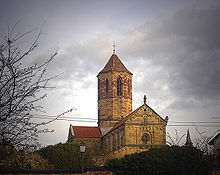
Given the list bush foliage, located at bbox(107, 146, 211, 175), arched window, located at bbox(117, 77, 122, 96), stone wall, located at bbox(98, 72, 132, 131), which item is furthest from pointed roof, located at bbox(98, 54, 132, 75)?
bush foliage, located at bbox(107, 146, 211, 175)

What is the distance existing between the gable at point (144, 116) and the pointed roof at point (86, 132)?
12.2 metres

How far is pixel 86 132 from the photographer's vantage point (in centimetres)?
5800

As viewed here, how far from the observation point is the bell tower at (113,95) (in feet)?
182

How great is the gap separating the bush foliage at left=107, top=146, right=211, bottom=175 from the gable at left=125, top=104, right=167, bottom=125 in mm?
22739

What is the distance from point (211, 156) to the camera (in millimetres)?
21812

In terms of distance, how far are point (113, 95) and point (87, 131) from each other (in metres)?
8.06

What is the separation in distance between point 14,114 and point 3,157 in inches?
55.6

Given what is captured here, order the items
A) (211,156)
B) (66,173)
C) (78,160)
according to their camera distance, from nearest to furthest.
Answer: (66,173) → (211,156) → (78,160)

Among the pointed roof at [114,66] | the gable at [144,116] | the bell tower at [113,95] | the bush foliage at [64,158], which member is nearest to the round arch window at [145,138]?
the gable at [144,116]

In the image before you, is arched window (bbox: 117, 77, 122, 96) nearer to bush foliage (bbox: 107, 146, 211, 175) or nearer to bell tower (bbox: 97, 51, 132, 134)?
bell tower (bbox: 97, 51, 132, 134)

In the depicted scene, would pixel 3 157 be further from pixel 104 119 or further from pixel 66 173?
pixel 104 119

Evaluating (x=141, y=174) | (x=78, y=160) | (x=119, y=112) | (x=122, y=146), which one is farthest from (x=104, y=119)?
(x=141, y=174)

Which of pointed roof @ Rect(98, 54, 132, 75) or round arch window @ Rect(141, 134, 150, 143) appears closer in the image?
round arch window @ Rect(141, 134, 150, 143)

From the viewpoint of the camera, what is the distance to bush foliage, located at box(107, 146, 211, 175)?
2092 cm
